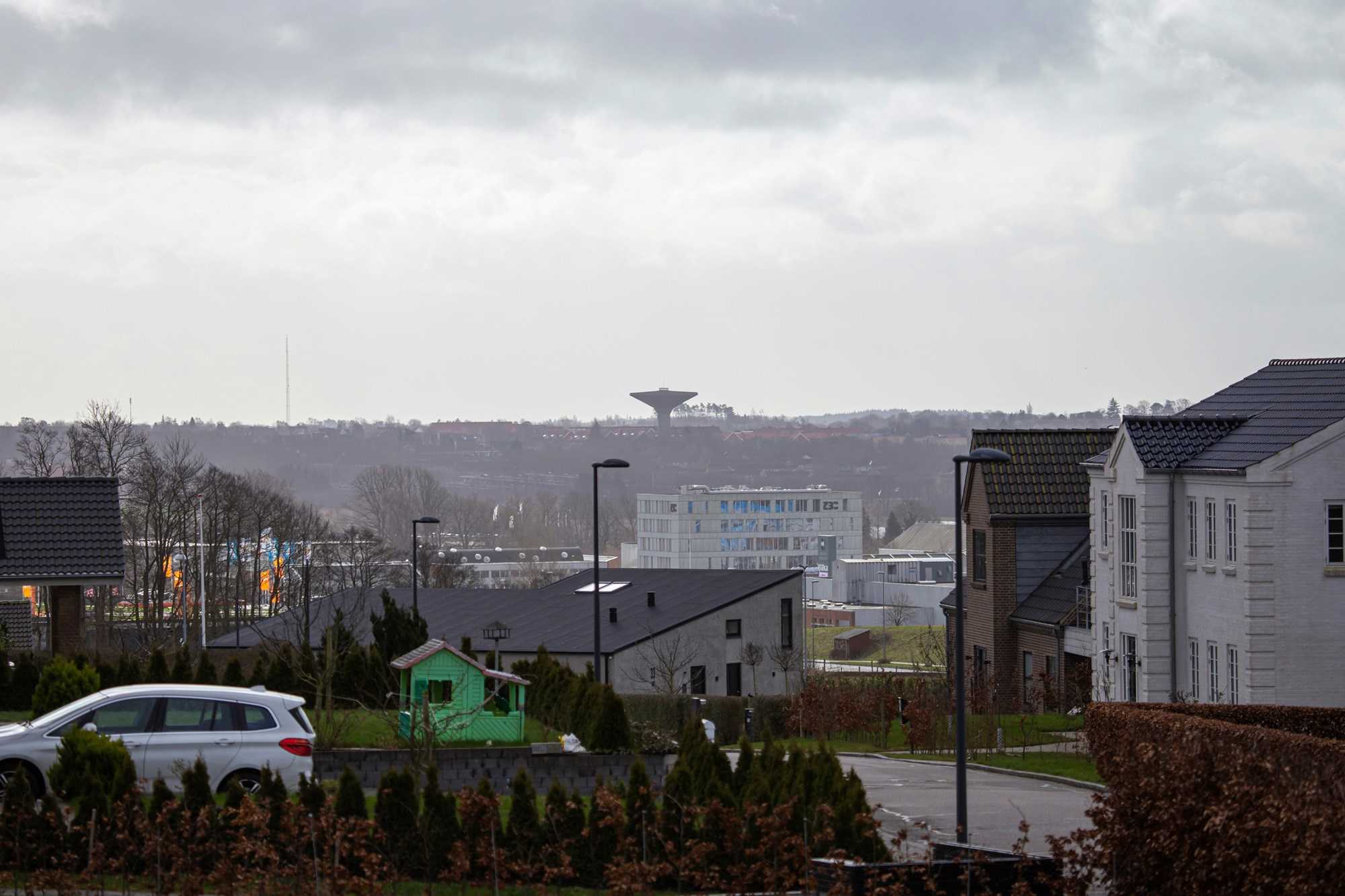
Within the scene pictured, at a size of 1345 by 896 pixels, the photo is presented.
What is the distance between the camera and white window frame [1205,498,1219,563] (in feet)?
111

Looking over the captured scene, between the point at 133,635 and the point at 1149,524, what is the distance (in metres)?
53.0

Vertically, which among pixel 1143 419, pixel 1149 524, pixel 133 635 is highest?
pixel 1143 419

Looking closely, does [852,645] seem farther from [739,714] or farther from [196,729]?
[196,729]

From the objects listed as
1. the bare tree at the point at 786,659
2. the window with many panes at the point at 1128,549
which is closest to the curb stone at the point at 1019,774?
the window with many panes at the point at 1128,549

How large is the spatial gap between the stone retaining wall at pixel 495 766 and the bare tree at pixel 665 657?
2107 centimetres

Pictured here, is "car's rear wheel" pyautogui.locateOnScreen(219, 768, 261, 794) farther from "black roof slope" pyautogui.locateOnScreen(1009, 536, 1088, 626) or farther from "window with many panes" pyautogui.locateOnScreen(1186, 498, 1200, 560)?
"black roof slope" pyautogui.locateOnScreen(1009, 536, 1088, 626)

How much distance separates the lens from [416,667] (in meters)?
27.5

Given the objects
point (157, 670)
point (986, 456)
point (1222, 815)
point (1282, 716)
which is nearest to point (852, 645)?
point (157, 670)

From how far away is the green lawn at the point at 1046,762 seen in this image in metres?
31.1

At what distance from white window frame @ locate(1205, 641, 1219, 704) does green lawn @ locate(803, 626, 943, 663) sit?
6973cm

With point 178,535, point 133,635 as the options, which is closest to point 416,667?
point 133,635

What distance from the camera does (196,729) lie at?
20375 mm

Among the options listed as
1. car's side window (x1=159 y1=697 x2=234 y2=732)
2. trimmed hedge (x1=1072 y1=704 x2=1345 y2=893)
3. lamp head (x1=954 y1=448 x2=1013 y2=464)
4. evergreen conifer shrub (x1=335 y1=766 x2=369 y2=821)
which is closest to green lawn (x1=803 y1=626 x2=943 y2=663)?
lamp head (x1=954 y1=448 x2=1013 y2=464)

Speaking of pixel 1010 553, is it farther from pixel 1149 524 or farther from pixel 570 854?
pixel 570 854
